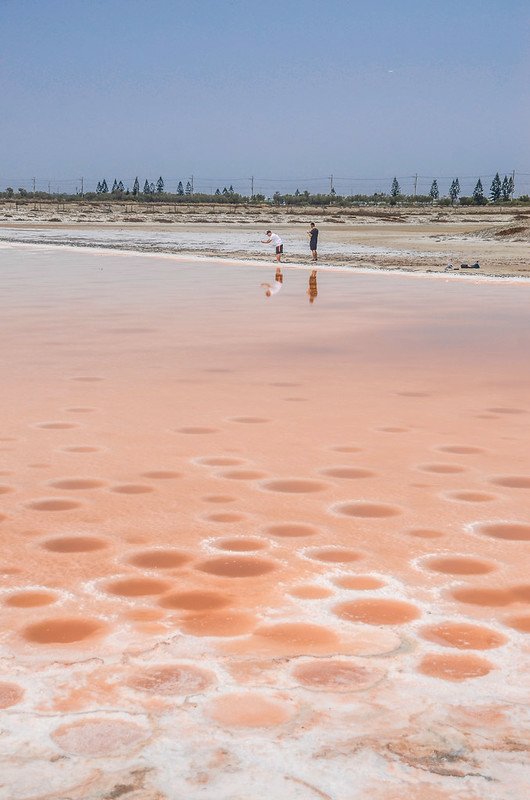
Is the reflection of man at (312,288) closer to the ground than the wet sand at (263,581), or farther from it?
closer to the ground

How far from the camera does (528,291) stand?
63.9 feet

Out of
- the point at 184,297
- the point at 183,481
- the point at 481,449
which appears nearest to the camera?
the point at 183,481

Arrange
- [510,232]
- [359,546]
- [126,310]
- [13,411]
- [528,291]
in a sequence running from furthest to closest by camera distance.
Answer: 1. [510,232]
2. [528,291]
3. [126,310]
4. [13,411]
5. [359,546]

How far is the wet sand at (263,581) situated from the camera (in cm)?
284

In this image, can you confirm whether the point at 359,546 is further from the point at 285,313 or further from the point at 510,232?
the point at 510,232

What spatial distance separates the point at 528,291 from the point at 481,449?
13.6 m

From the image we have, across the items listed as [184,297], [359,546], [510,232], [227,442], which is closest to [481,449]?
[227,442]

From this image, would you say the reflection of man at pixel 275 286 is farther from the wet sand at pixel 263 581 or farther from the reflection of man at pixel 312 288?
the wet sand at pixel 263 581

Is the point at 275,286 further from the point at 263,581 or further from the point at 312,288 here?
the point at 263,581

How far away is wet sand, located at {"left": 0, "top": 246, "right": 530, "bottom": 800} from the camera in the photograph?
2.84 meters

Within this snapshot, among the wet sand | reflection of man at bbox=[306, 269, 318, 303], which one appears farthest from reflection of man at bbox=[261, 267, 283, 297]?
the wet sand

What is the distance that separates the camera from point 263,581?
4.21m

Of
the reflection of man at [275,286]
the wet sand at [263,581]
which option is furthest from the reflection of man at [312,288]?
the wet sand at [263,581]

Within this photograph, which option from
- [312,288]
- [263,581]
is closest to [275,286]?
[312,288]
